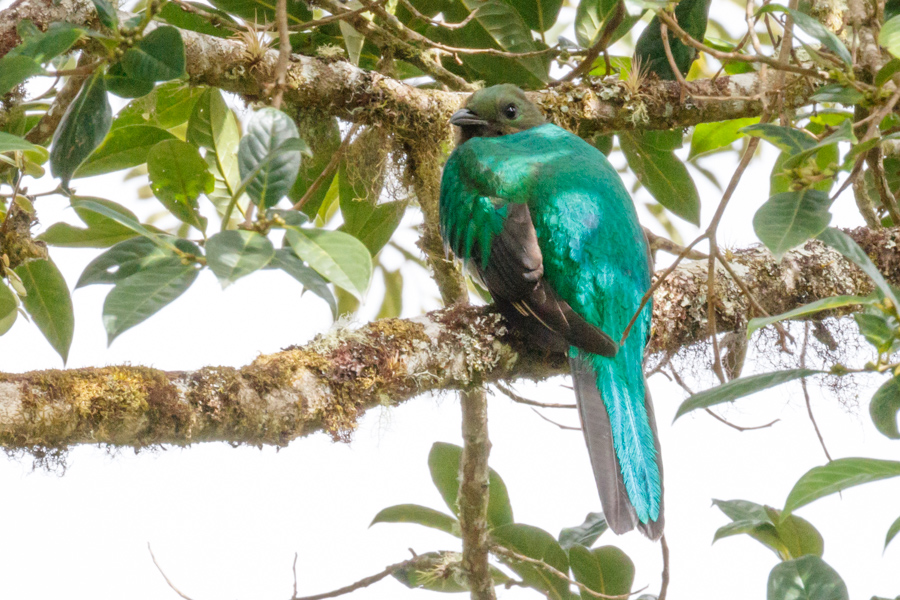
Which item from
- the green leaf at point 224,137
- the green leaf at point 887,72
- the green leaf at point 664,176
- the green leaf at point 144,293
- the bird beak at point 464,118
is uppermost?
the bird beak at point 464,118

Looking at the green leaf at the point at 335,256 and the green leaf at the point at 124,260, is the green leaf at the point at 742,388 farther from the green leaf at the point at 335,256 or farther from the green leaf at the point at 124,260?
the green leaf at the point at 124,260

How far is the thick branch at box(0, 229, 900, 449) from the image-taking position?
6.16 ft

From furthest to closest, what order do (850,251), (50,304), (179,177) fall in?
(50,304) → (179,177) → (850,251)

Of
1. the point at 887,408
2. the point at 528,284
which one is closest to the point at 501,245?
the point at 528,284

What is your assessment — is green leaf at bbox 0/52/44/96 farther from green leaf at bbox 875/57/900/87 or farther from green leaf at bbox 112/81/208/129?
green leaf at bbox 875/57/900/87

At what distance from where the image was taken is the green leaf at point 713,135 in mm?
3104

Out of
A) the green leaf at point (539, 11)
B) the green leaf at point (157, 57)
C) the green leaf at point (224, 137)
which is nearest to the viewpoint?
the green leaf at point (157, 57)

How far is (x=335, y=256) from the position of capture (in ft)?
4.65

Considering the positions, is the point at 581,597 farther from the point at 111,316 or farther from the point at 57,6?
the point at 57,6

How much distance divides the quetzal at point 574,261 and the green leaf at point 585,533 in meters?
0.41

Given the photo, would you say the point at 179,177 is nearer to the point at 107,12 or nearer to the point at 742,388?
the point at 107,12

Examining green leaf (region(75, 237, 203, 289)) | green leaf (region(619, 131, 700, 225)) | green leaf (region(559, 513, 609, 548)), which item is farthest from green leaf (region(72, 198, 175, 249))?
green leaf (region(619, 131, 700, 225))

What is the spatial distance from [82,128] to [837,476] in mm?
1609

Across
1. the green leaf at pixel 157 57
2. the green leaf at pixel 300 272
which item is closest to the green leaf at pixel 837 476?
the green leaf at pixel 300 272
